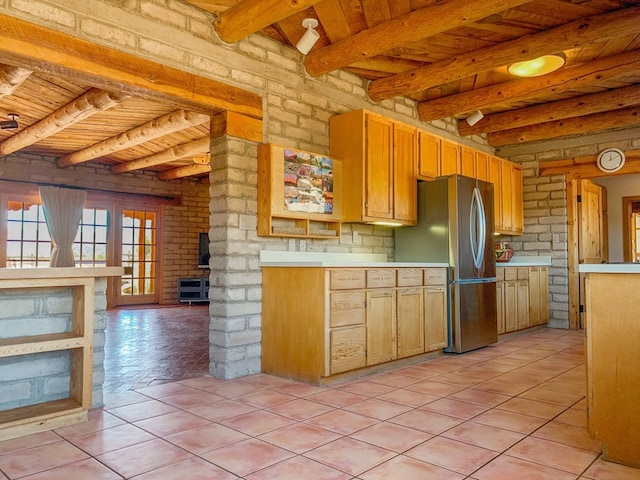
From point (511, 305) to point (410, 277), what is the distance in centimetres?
216

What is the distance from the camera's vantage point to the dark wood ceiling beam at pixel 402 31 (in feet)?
10.3

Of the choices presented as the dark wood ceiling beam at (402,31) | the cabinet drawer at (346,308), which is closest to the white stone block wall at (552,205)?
the dark wood ceiling beam at (402,31)

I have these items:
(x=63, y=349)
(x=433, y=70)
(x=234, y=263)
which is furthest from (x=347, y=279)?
(x=433, y=70)

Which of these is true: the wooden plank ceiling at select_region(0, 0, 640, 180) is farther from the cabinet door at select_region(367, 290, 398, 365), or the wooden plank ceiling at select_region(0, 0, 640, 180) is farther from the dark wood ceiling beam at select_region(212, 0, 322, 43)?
the cabinet door at select_region(367, 290, 398, 365)

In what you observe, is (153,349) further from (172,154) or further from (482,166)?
A: (482,166)

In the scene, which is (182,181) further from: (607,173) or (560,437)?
(560,437)

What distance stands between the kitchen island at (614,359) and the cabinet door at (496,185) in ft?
13.4

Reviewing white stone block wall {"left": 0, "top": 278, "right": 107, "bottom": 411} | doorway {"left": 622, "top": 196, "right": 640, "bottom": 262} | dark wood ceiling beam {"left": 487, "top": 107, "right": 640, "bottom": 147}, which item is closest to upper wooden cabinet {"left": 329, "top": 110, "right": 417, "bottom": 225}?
white stone block wall {"left": 0, "top": 278, "right": 107, "bottom": 411}

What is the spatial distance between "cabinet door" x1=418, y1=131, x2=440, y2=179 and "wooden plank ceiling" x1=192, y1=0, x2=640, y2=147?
0.50m

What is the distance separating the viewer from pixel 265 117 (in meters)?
3.89

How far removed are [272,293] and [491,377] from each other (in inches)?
71.5

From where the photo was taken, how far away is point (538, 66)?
4.43 meters

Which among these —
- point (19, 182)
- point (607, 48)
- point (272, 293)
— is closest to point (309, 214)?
point (272, 293)

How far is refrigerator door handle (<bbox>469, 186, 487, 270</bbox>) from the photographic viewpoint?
15.4ft
